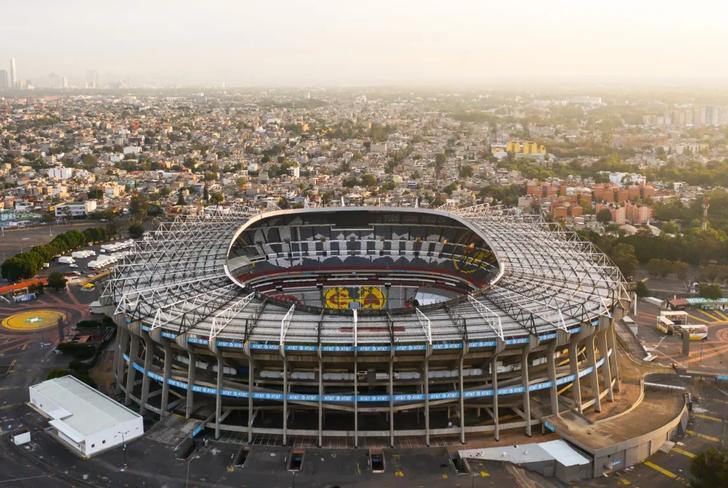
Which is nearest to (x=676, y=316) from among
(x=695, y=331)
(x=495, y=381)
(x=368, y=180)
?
(x=695, y=331)

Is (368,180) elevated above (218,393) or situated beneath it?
situated beneath

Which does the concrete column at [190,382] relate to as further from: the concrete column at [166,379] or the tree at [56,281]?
the tree at [56,281]

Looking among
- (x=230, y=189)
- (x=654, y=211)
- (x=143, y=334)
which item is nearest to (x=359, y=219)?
(x=143, y=334)

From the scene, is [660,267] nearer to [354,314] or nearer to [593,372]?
[593,372]

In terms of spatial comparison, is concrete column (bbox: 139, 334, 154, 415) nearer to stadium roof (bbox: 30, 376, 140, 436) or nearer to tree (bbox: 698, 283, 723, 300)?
stadium roof (bbox: 30, 376, 140, 436)

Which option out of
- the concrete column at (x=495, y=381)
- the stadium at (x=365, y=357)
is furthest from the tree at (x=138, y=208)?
the concrete column at (x=495, y=381)
